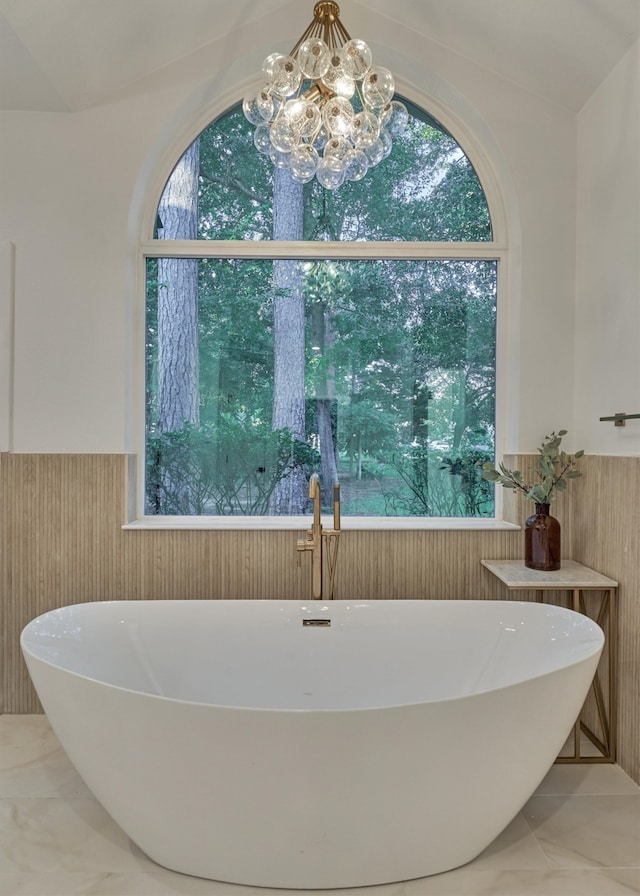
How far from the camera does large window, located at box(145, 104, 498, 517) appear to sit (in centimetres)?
268

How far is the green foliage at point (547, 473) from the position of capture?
2330 mm

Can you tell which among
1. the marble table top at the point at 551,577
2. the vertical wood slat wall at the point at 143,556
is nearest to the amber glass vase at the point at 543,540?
the marble table top at the point at 551,577

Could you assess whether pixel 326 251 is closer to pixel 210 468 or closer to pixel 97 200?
pixel 97 200

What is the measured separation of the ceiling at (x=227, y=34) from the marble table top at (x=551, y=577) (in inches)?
71.5

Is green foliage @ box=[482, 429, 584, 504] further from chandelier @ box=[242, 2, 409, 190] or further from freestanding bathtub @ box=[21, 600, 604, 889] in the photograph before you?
chandelier @ box=[242, 2, 409, 190]

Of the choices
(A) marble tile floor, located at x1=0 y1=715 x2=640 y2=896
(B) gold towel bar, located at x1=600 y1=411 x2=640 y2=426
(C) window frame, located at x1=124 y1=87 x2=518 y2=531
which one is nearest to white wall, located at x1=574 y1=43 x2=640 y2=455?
(B) gold towel bar, located at x1=600 y1=411 x2=640 y2=426

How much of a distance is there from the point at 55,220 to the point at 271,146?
3.62 feet

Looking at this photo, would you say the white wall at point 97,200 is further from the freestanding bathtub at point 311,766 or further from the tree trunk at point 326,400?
the freestanding bathtub at point 311,766

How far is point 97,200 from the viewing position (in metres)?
2.51

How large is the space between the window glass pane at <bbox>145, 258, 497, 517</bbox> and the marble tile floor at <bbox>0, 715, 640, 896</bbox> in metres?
1.09

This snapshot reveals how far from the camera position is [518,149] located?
2535 millimetres

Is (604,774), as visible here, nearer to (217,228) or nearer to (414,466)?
(414,466)

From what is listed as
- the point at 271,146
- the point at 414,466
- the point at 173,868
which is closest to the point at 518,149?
the point at 271,146

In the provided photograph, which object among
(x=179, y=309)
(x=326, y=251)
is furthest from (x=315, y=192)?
(x=179, y=309)
